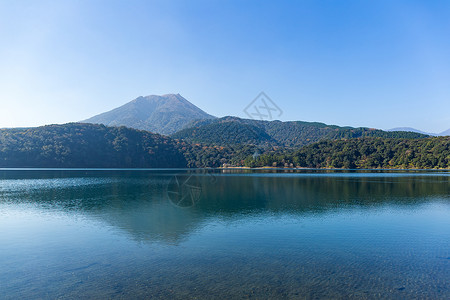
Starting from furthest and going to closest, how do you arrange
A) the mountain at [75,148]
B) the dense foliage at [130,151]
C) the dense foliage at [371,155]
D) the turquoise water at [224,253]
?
the dense foliage at [371,155] → the dense foliage at [130,151] → the mountain at [75,148] → the turquoise water at [224,253]

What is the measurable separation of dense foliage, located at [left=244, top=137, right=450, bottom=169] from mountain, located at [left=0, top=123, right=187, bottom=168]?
77567mm

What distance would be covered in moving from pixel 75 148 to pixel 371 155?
17068 centimetres

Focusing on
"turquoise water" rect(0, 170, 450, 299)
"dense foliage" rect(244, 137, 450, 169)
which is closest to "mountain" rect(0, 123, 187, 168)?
"dense foliage" rect(244, 137, 450, 169)

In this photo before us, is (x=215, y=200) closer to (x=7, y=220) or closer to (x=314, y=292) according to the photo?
(x=7, y=220)

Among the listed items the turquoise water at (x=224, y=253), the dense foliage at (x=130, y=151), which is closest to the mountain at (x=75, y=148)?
the dense foliage at (x=130, y=151)

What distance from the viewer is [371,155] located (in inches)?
6737

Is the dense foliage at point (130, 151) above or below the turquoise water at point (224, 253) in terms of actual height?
above

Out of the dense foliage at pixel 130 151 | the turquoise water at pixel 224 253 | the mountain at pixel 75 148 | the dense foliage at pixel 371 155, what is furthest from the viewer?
the dense foliage at pixel 371 155

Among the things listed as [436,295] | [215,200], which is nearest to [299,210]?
[215,200]

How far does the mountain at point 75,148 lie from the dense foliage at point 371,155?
254ft

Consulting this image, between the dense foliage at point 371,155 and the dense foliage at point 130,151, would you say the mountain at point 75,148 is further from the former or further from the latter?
the dense foliage at point 371,155

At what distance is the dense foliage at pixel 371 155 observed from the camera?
147125mm

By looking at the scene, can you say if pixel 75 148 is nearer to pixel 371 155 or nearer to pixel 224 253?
pixel 224 253

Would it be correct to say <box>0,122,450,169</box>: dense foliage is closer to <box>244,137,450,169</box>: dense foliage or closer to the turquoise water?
<box>244,137,450,169</box>: dense foliage
